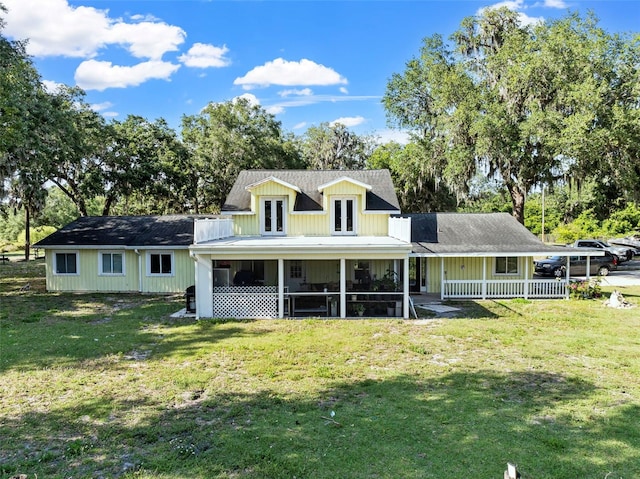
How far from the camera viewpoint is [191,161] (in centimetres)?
3312

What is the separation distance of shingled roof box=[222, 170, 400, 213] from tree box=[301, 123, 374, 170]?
78.3ft

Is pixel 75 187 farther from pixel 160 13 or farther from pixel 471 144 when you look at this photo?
pixel 471 144

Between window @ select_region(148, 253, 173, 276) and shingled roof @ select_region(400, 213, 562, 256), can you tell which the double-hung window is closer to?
window @ select_region(148, 253, 173, 276)

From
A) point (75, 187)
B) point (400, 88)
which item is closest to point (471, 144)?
point (400, 88)

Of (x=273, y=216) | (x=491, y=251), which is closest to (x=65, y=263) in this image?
(x=273, y=216)

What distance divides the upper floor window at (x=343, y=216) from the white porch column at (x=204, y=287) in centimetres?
579

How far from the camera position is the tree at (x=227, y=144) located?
32.1m

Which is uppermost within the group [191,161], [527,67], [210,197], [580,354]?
[527,67]

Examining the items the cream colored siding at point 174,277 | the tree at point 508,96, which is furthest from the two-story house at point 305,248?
the tree at point 508,96

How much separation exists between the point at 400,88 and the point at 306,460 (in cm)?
2660

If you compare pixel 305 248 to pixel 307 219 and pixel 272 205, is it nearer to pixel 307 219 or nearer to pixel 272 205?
pixel 307 219

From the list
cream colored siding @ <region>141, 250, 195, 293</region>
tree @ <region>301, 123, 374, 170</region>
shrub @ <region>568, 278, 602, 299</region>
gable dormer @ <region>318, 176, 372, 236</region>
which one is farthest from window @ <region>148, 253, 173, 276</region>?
tree @ <region>301, 123, 374, 170</region>

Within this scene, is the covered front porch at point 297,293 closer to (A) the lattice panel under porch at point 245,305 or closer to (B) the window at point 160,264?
(A) the lattice panel under porch at point 245,305

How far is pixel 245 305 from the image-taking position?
1384cm
